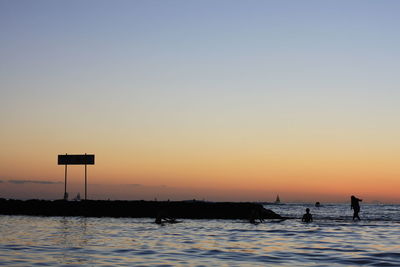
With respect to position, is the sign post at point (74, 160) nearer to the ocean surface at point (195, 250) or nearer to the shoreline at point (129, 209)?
the shoreline at point (129, 209)

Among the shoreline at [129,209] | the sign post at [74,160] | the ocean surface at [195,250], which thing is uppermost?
the sign post at [74,160]

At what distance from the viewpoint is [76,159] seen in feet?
253

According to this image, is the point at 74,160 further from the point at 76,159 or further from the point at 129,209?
the point at 129,209

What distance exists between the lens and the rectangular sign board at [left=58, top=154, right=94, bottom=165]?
76.4 m

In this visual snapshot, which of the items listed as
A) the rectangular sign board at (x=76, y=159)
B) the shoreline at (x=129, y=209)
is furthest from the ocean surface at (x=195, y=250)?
the rectangular sign board at (x=76, y=159)

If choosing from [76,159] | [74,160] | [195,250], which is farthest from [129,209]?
[195,250]

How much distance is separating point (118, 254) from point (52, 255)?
2.84 m

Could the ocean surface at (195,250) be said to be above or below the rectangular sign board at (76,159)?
below

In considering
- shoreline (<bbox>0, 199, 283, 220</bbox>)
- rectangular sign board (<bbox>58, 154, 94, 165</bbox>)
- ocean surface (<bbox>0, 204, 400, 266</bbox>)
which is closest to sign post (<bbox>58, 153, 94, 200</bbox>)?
rectangular sign board (<bbox>58, 154, 94, 165</bbox>)

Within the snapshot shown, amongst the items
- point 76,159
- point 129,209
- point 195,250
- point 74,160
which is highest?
point 76,159

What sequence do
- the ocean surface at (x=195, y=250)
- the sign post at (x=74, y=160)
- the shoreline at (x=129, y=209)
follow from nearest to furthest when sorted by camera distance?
the ocean surface at (x=195, y=250), the shoreline at (x=129, y=209), the sign post at (x=74, y=160)

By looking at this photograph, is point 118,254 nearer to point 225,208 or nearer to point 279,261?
point 279,261

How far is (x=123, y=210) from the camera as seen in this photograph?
6712 cm

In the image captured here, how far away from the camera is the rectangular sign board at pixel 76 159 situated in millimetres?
76438
